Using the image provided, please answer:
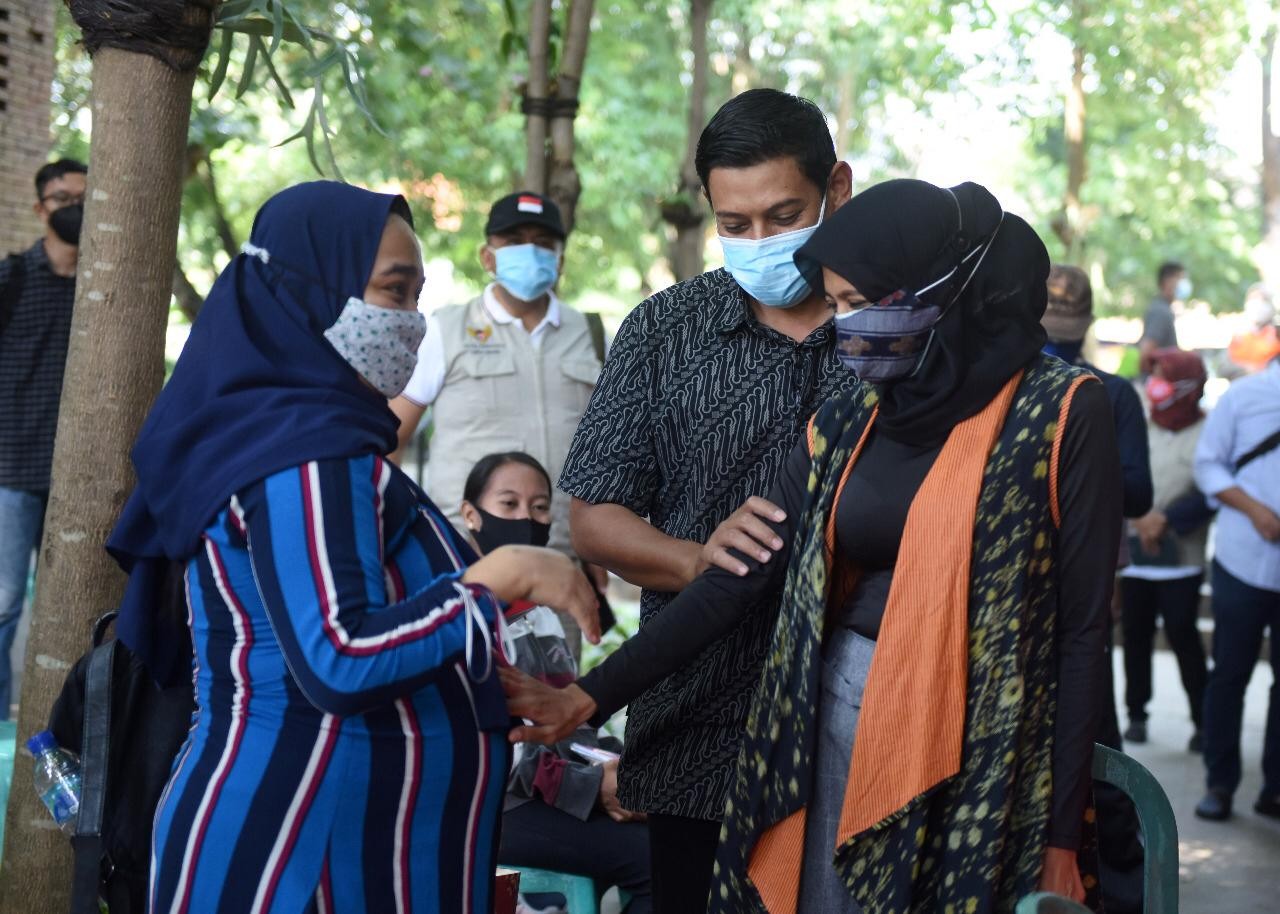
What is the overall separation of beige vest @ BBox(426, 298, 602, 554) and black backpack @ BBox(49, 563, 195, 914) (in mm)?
2854

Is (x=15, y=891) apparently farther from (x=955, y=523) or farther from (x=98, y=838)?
(x=955, y=523)

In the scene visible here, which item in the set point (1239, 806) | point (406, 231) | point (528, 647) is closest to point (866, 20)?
point (1239, 806)

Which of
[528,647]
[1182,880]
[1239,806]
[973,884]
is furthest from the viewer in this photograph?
[1239,806]

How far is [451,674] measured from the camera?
2318 mm

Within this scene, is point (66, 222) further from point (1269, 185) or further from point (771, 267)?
point (1269, 185)

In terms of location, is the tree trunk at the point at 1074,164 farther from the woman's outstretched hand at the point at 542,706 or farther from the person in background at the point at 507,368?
the woman's outstretched hand at the point at 542,706

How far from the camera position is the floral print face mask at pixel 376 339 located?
7.37 ft

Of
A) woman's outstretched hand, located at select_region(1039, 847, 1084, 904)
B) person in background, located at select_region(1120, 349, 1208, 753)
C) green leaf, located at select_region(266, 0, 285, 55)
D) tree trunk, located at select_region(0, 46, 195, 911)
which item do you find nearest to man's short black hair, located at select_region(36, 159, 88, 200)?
green leaf, located at select_region(266, 0, 285, 55)

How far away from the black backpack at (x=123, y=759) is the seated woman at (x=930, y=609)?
58 cm

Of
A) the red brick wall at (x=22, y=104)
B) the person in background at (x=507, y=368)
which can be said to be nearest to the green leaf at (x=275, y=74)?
the person in background at (x=507, y=368)

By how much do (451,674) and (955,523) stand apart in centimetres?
81

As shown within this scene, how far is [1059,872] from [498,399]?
135 inches

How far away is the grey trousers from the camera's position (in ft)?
8.15

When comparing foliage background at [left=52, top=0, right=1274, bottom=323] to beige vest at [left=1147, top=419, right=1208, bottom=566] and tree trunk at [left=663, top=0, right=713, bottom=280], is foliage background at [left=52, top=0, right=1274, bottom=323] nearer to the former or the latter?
tree trunk at [left=663, top=0, right=713, bottom=280]
